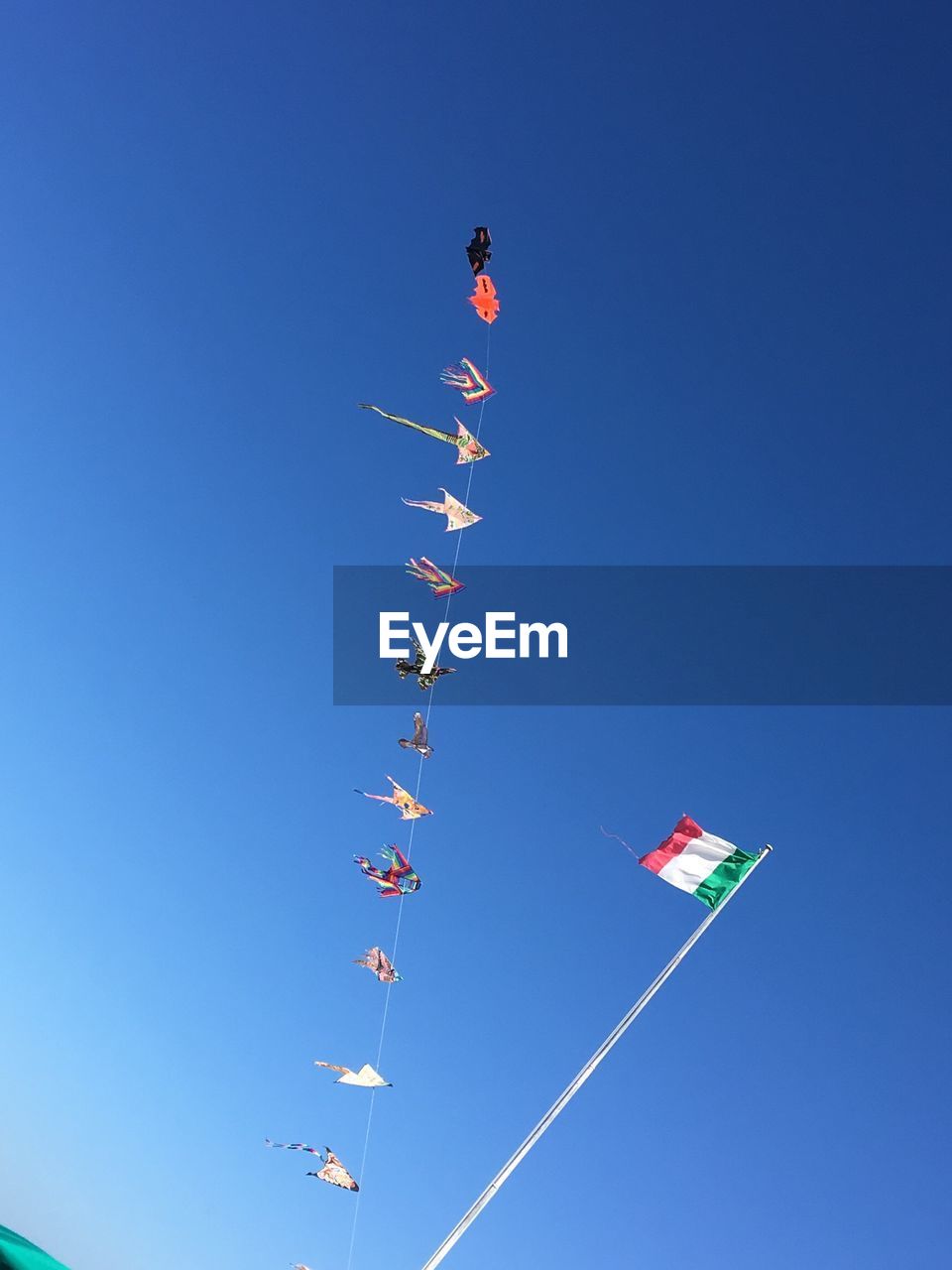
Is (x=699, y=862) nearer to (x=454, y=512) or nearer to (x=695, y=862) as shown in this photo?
(x=695, y=862)

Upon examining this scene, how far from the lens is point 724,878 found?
1144 cm

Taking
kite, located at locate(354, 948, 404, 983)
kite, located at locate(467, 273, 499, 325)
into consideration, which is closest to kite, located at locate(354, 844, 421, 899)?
kite, located at locate(354, 948, 404, 983)

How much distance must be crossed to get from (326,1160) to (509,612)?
6429mm

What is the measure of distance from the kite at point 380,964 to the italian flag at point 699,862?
2.95 m

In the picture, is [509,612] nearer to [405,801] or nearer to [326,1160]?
[405,801]

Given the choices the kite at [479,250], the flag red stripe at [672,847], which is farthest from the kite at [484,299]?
the flag red stripe at [672,847]

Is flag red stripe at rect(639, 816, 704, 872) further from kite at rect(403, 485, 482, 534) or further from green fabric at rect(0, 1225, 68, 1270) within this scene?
green fabric at rect(0, 1225, 68, 1270)

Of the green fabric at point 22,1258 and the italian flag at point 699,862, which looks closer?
the green fabric at point 22,1258

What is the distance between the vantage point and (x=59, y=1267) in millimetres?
4656

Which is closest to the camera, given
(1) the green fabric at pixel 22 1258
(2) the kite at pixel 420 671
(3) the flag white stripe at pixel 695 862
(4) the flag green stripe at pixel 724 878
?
(1) the green fabric at pixel 22 1258

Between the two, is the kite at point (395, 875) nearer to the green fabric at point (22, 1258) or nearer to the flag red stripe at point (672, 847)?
the flag red stripe at point (672, 847)

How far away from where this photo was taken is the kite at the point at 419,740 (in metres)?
12.8

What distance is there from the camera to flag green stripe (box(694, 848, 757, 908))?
11.4 m

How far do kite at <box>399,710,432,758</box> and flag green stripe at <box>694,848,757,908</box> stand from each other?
3.28 metres
